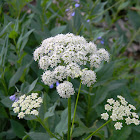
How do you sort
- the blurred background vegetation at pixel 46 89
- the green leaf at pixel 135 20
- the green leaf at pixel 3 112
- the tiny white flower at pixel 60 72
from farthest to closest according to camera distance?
1. the green leaf at pixel 135 20
2. the green leaf at pixel 3 112
3. the blurred background vegetation at pixel 46 89
4. the tiny white flower at pixel 60 72

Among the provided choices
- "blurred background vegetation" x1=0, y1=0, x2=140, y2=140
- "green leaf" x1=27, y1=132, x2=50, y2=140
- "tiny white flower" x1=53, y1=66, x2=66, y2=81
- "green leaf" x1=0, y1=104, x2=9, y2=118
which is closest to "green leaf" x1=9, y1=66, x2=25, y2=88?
"blurred background vegetation" x1=0, y1=0, x2=140, y2=140

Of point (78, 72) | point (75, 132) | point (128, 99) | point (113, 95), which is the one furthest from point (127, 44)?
point (78, 72)

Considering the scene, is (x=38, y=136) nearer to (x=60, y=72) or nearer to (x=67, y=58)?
(x=60, y=72)

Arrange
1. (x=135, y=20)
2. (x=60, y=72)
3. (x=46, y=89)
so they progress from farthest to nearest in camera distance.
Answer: (x=135, y=20), (x=46, y=89), (x=60, y=72)

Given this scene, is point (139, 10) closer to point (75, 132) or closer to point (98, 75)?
point (98, 75)

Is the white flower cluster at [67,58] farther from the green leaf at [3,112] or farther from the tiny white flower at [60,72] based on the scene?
the green leaf at [3,112]

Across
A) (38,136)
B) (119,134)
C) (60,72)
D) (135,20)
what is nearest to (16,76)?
(38,136)

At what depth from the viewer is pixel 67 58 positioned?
72.3 inches

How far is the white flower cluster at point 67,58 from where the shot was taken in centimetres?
181

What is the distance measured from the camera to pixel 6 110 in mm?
3059

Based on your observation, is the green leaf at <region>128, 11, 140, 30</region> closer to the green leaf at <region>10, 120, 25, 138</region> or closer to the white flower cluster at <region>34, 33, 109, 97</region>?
the white flower cluster at <region>34, 33, 109, 97</region>

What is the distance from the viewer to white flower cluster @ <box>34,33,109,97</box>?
1.81m

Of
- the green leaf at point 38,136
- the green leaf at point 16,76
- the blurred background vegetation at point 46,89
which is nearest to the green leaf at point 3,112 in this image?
the blurred background vegetation at point 46,89

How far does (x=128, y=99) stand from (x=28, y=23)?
A: 210 centimetres
